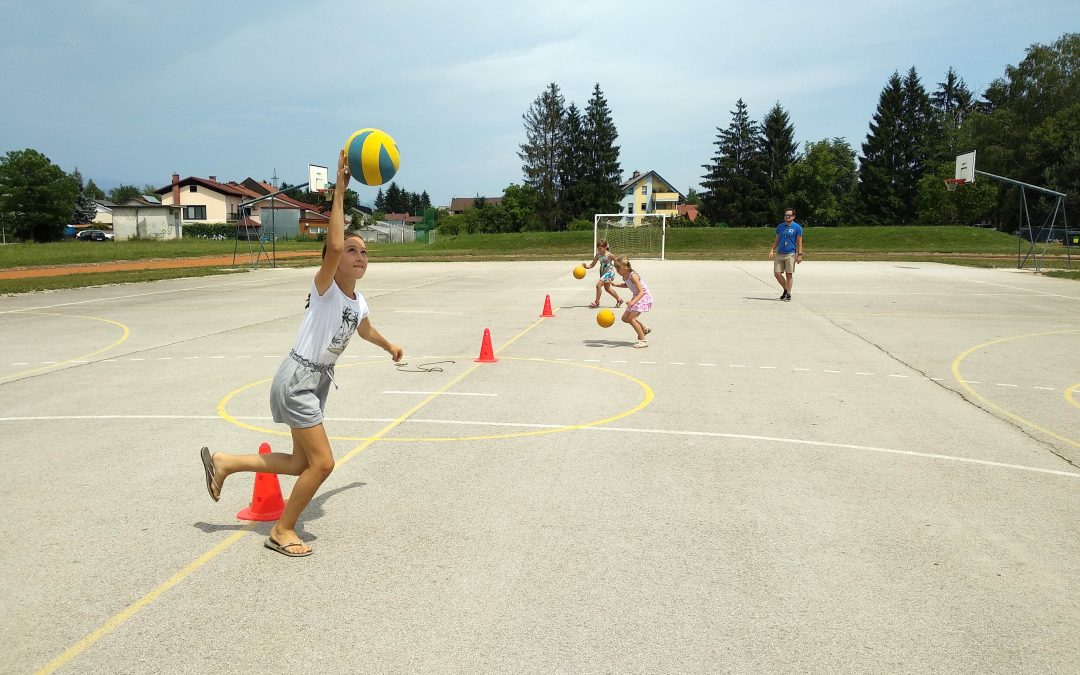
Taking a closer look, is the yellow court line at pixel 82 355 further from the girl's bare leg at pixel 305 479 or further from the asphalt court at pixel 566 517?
the girl's bare leg at pixel 305 479

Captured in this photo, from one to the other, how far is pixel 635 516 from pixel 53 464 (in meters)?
4.78

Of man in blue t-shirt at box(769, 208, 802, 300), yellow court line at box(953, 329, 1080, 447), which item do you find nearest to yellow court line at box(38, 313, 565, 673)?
yellow court line at box(953, 329, 1080, 447)

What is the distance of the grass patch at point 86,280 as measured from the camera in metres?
24.0

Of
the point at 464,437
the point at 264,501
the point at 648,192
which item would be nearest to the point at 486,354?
the point at 464,437

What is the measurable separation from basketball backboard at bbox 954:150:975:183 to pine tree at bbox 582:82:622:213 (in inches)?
1920

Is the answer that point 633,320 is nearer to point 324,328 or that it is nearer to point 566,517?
point 566,517

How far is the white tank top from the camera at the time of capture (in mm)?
4668

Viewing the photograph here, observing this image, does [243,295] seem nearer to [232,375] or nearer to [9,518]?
[232,375]

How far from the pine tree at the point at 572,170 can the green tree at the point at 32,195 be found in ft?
168

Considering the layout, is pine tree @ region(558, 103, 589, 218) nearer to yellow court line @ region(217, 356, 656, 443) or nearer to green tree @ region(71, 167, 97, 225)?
yellow court line @ region(217, 356, 656, 443)

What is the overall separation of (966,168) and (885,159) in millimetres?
48959

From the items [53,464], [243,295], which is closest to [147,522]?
[53,464]

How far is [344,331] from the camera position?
4.77m


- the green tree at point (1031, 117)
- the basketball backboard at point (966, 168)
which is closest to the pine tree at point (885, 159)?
the green tree at point (1031, 117)
